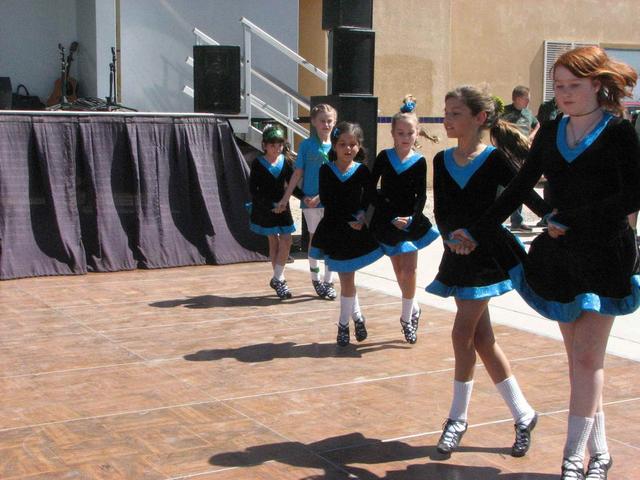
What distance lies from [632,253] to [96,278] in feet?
21.1

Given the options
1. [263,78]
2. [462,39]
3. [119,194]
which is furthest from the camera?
[462,39]

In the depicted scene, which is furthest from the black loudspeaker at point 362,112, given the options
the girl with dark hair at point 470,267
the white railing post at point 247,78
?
the girl with dark hair at point 470,267

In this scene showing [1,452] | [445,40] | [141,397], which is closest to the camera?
[1,452]

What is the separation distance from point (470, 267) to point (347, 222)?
229 centimetres

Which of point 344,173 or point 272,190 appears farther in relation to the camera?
point 272,190

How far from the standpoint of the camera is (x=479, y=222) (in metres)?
4.23

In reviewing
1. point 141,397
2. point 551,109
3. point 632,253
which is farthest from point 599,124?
point 551,109

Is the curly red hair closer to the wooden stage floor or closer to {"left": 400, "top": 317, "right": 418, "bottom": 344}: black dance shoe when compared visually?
the wooden stage floor

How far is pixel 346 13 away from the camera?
9688 millimetres

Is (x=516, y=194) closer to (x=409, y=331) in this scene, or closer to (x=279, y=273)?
(x=409, y=331)

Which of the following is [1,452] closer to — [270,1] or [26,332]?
[26,332]

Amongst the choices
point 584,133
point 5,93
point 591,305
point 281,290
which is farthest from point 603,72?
point 5,93

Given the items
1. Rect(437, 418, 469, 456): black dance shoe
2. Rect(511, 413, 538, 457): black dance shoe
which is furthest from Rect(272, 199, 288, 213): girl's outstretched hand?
Rect(511, 413, 538, 457): black dance shoe

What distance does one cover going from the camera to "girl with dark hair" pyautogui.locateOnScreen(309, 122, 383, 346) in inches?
261
